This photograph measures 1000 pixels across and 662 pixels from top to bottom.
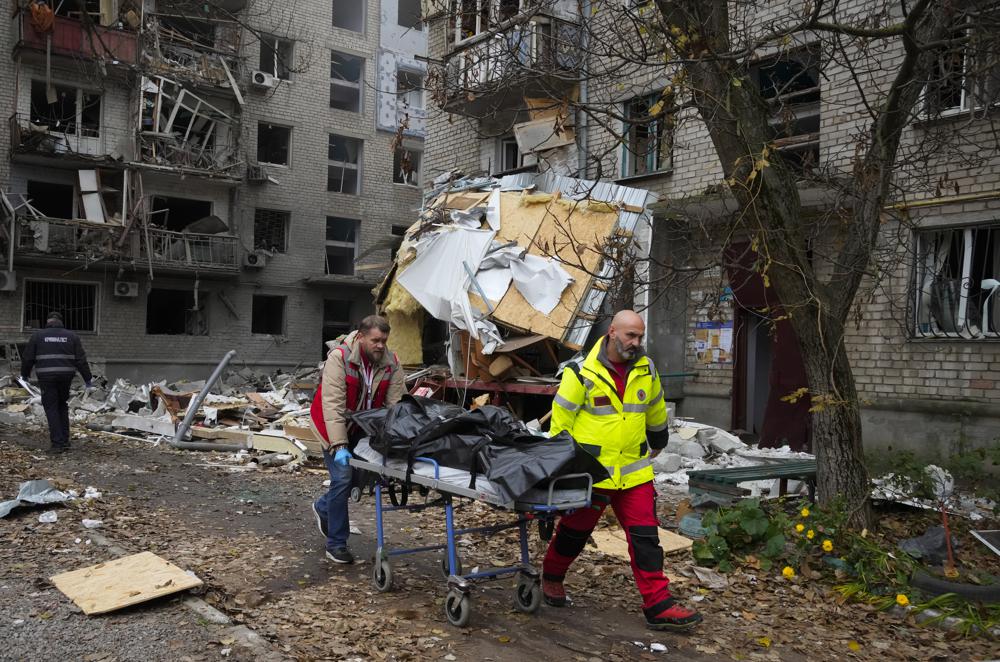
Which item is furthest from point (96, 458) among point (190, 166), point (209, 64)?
point (209, 64)

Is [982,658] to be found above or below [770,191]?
below

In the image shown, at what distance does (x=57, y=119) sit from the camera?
2253 centimetres

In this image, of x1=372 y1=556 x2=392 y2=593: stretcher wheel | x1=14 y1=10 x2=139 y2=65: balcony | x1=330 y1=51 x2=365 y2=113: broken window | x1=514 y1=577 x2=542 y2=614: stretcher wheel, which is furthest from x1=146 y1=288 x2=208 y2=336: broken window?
x1=514 y1=577 x2=542 y2=614: stretcher wheel

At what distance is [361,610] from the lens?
515 cm

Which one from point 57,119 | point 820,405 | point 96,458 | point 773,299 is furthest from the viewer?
point 57,119

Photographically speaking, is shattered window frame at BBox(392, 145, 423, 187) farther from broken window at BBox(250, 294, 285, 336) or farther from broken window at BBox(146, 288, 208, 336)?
broken window at BBox(146, 288, 208, 336)

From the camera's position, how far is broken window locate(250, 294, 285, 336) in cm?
2620

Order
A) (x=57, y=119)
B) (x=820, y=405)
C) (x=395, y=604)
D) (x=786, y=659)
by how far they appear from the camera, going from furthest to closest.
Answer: (x=57, y=119)
(x=820, y=405)
(x=395, y=604)
(x=786, y=659)

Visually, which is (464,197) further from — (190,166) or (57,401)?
(190,166)

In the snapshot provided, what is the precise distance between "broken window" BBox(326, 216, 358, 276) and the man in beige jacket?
21.5 metres

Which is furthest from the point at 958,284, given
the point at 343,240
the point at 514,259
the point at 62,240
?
the point at 62,240

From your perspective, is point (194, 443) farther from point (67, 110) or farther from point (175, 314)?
point (67, 110)

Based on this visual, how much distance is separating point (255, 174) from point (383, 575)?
69.7 feet

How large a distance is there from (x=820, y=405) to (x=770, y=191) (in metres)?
1.72
